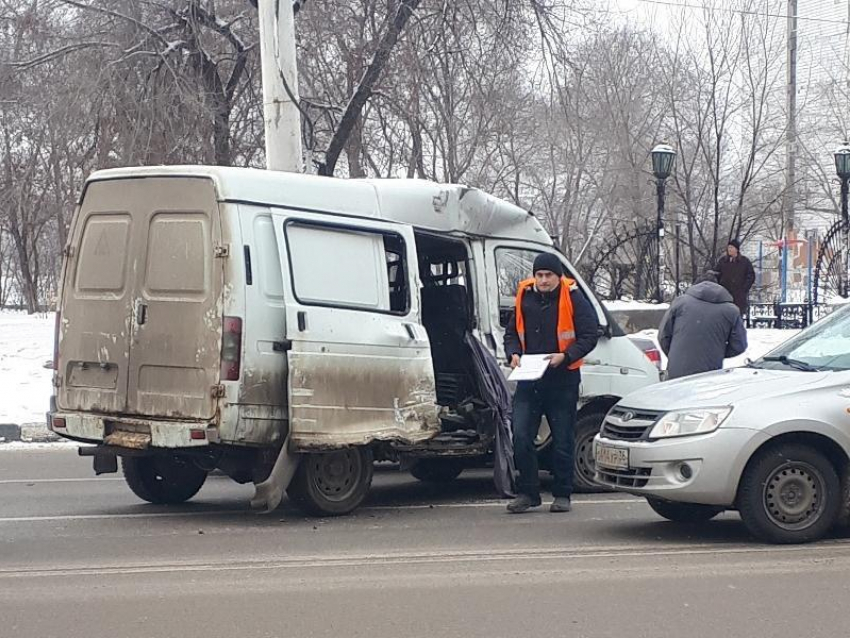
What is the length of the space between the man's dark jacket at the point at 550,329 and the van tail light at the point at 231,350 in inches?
77.1

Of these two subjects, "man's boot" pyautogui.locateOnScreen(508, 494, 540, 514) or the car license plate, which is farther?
"man's boot" pyautogui.locateOnScreen(508, 494, 540, 514)

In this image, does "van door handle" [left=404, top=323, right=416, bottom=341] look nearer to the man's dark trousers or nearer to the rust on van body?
the rust on van body

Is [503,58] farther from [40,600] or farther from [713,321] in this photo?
[40,600]

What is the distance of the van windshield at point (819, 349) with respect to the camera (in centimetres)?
761

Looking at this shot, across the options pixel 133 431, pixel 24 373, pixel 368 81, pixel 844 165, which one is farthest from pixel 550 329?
pixel 844 165

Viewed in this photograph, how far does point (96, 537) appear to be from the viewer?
7.79m

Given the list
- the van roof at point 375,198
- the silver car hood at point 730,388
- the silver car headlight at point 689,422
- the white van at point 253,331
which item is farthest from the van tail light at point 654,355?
the silver car headlight at point 689,422

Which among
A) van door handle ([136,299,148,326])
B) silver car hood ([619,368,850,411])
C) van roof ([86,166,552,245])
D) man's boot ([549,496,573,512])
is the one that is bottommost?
man's boot ([549,496,573,512])

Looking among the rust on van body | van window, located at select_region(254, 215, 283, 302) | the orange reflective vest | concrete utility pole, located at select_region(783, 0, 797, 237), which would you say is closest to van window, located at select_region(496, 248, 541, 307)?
the orange reflective vest

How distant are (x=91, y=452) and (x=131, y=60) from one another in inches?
424

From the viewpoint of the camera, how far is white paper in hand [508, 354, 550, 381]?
822cm

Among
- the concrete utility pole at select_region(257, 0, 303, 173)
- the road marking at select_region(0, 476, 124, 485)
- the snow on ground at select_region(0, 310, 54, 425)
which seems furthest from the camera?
the snow on ground at select_region(0, 310, 54, 425)

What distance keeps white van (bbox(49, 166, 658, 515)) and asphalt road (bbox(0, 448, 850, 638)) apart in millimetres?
500

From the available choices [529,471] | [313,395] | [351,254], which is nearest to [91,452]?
[313,395]
